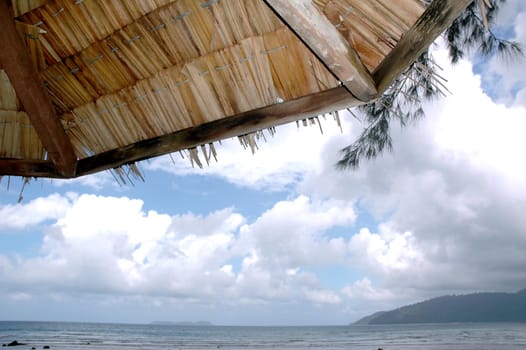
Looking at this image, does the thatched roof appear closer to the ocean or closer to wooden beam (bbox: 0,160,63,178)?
wooden beam (bbox: 0,160,63,178)

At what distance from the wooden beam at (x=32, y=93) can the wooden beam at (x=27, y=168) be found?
9 cm

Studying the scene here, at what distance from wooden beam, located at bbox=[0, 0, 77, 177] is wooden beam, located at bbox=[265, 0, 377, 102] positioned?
43.0 inches

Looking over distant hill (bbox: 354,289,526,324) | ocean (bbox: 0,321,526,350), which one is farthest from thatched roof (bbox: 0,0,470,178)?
distant hill (bbox: 354,289,526,324)

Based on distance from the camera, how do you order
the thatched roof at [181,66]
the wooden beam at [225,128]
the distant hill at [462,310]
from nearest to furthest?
the thatched roof at [181,66] < the wooden beam at [225,128] < the distant hill at [462,310]

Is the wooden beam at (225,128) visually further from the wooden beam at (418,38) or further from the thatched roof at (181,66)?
the wooden beam at (418,38)

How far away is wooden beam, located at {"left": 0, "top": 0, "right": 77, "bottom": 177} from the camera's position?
1.52m

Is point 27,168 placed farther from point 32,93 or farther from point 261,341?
point 261,341

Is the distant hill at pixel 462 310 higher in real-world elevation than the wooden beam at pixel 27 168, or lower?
lower

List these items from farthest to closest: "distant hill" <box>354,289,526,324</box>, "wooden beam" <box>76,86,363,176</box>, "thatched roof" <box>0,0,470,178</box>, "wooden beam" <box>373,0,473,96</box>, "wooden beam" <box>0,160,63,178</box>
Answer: "distant hill" <box>354,289,526,324</box>, "wooden beam" <box>0,160,63,178</box>, "wooden beam" <box>76,86,363,176</box>, "thatched roof" <box>0,0,470,178</box>, "wooden beam" <box>373,0,473,96</box>

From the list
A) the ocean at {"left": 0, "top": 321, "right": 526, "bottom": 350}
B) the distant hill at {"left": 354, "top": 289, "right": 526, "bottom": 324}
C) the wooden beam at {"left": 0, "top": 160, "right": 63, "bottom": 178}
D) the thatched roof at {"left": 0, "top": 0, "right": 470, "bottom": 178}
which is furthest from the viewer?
the distant hill at {"left": 354, "top": 289, "right": 526, "bottom": 324}

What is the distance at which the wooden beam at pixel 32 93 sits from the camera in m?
1.52

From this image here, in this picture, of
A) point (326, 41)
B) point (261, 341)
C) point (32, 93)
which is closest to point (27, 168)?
point (32, 93)

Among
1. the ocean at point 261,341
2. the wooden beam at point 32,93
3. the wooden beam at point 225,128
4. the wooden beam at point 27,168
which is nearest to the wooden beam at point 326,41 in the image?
the wooden beam at point 225,128

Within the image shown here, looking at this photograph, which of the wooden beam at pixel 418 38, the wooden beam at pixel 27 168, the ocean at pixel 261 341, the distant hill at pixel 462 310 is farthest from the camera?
the distant hill at pixel 462 310
